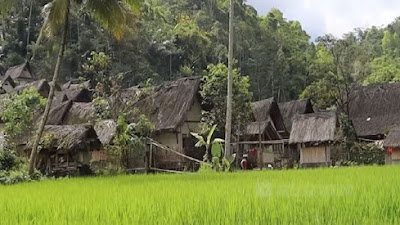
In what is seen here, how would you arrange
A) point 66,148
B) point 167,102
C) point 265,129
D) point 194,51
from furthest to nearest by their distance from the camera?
1. point 194,51
2. point 265,129
3. point 167,102
4. point 66,148

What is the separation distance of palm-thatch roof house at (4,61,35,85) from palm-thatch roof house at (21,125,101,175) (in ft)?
77.7

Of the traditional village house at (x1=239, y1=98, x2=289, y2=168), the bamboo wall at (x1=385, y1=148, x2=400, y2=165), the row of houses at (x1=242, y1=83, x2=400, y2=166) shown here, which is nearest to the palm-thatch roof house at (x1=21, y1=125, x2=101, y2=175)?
the traditional village house at (x1=239, y1=98, x2=289, y2=168)

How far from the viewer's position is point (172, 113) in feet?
64.1

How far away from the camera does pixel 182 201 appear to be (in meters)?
4.76

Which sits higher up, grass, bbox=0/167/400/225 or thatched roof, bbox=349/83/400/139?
A: thatched roof, bbox=349/83/400/139

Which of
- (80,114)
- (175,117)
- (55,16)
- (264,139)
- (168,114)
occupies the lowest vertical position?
(264,139)

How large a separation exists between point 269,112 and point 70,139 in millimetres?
12839

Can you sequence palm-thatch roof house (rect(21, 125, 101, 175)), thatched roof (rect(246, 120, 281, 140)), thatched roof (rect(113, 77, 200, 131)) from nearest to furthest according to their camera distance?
palm-thatch roof house (rect(21, 125, 101, 175)) < thatched roof (rect(113, 77, 200, 131)) < thatched roof (rect(246, 120, 281, 140))

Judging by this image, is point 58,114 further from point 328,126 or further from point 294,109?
point 294,109

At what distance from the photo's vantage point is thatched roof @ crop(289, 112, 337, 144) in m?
20.5

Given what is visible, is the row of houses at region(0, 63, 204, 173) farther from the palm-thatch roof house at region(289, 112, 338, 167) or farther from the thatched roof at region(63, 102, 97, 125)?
the palm-thatch roof house at region(289, 112, 338, 167)

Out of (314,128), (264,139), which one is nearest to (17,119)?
(264,139)

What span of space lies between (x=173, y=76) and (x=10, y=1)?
25357 millimetres

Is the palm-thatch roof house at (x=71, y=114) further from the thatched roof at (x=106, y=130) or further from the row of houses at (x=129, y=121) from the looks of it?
the thatched roof at (x=106, y=130)
